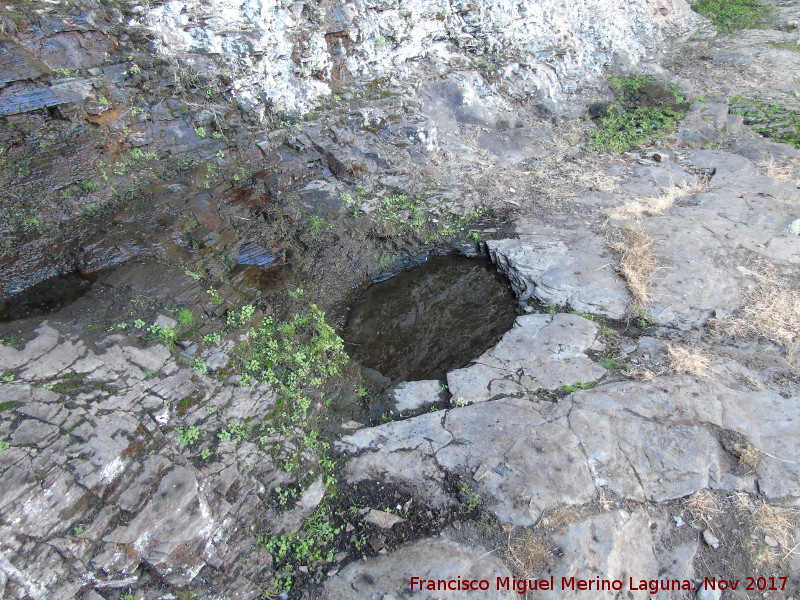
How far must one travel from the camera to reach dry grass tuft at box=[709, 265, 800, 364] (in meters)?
4.63

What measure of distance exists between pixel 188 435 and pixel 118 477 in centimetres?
51

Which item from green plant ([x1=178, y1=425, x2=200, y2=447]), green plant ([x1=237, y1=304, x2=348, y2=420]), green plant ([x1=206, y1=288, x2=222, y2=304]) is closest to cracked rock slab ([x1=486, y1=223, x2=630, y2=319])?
green plant ([x1=237, y1=304, x2=348, y2=420])

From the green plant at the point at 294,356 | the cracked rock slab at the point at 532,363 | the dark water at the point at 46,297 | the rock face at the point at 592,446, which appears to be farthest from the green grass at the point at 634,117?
the dark water at the point at 46,297

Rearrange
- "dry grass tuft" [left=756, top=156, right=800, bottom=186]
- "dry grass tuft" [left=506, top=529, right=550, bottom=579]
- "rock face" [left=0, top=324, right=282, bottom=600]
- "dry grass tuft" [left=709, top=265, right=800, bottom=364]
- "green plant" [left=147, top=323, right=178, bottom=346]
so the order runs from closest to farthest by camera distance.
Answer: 1. "rock face" [left=0, top=324, right=282, bottom=600]
2. "dry grass tuft" [left=506, top=529, right=550, bottom=579]
3. "green plant" [left=147, top=323, right=178, bottom=346]
4. "dry grass tuft" [left=709, top=265, right=800, bottom=364]
5. "dry grass tuft" [left=756, top=156, right=800, bottom=186]

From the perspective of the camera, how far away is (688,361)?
4.32 meters

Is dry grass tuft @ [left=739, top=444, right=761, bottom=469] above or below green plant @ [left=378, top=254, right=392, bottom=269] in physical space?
above

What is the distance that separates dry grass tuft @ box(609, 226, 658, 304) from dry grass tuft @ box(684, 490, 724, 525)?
198cm

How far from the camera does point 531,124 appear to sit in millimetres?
8250

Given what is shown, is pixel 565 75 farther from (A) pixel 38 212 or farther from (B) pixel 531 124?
(A) pixel 38 212

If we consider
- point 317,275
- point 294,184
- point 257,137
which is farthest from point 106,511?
point 257,137

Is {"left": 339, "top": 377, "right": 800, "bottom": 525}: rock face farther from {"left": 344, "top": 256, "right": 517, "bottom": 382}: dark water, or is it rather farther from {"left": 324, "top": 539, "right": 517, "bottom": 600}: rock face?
{"left": 344, "top": 256, "right": 517, "bottom": 382}: dark water

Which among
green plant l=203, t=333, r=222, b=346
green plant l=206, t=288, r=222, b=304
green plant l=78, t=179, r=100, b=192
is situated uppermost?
green plant l=78, t=179, r=100, b=192

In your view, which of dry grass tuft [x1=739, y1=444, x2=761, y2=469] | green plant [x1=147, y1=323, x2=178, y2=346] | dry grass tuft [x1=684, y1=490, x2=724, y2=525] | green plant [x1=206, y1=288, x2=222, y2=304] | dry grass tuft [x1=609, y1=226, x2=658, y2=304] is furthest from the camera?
dry grass tuft [x1=609, y1=226, x2=658, y2=304]

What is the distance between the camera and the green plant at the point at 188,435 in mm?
3705
